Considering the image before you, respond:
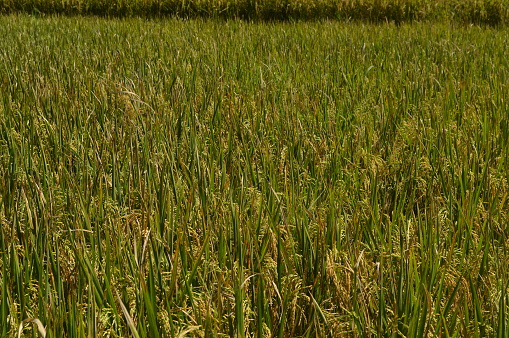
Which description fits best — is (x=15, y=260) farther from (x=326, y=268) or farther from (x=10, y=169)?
(x=10, y=169)

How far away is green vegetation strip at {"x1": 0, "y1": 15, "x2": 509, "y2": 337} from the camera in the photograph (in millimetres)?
1016

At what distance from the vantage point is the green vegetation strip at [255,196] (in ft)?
3.33

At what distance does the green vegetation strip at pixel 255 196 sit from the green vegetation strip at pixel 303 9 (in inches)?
110

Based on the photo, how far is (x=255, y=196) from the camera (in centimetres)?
147

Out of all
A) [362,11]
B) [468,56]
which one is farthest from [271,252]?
[362,11]

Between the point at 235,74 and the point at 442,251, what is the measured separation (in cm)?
208

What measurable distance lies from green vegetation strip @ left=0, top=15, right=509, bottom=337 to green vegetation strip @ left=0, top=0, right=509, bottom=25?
Answer: 2782mm

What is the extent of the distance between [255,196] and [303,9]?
5.70 meters

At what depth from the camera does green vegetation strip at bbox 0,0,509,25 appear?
6492 millimetres

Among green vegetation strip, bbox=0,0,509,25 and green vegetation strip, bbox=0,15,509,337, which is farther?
green vegetation strip, bbox=0,0,509,25

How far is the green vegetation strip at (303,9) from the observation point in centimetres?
649

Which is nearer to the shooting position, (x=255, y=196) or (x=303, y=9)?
(x=255, y=196)

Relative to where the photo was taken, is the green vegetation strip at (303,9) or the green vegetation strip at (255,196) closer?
the green vegetation strip at (255,196)

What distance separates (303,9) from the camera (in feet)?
22.5
